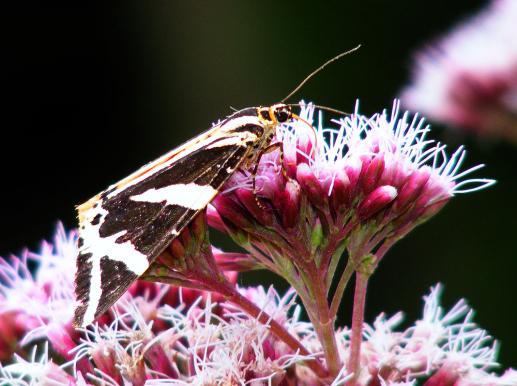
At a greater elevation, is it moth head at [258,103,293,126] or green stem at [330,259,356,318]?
moth head at [258,103,293,126]

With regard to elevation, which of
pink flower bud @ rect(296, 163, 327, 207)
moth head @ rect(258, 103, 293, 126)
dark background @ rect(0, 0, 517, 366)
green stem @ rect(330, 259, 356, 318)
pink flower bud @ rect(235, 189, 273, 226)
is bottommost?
green stem @ rect(330, 259, 356, 318)

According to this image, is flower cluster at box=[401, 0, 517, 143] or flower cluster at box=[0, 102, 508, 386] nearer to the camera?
flower cluster at box=[0, 102, 508, 386]

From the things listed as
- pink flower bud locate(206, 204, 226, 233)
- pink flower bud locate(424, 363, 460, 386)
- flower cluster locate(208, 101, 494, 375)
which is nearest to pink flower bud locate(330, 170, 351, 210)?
flower cluster locate(208, 101, 494, 375)

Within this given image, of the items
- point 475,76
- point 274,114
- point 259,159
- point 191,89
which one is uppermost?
point 191,89

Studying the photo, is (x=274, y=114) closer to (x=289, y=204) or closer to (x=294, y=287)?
(x=289, y=204)

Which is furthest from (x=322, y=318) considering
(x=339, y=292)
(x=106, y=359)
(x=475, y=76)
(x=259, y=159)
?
(x=475, y=76)

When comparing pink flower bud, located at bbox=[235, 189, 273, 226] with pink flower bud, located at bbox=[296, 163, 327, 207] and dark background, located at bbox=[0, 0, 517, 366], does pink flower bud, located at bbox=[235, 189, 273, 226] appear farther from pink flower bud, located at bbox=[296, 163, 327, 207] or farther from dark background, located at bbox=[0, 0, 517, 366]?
dark background, located at bbox=[0, 0, 517, 366]

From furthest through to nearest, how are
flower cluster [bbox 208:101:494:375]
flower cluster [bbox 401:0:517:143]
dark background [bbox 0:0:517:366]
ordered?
dark background [bbox 0:0:517:366] < flower cluster [bbox 401:0:517:143] < flower cluster [bbox 208:101:494:375]
